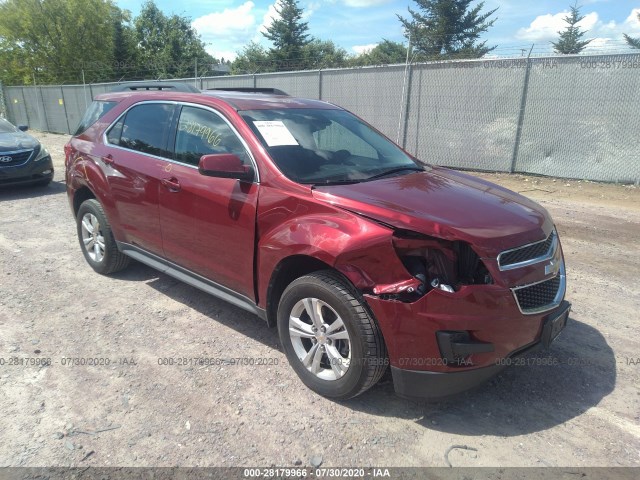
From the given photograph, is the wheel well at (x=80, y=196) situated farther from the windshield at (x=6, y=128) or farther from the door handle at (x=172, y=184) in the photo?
the windshield at (x=6, y=128)

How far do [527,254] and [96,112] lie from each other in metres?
4.61

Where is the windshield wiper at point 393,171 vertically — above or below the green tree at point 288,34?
below

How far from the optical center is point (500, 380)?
317cm

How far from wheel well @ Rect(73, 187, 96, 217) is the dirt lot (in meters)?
1.02

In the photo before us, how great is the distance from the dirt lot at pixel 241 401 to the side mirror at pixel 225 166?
1.34 m

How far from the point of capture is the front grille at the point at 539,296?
260 cm

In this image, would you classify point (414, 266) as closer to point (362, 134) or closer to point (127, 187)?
point (362, 134)

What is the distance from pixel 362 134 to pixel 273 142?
1.06 meters

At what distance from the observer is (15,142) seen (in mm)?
9266

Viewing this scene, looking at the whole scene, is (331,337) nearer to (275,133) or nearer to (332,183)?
(332,183)

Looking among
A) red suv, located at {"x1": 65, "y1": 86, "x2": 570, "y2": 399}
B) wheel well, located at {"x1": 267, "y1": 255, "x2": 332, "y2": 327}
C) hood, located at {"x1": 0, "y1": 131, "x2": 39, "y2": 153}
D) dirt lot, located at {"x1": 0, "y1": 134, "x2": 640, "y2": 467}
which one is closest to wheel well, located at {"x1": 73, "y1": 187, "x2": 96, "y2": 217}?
red suv, located at {"x1": 65, "y1": 86, "x2": 570, "y2": 399}

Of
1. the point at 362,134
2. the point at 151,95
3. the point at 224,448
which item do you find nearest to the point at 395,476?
the point at 224,448

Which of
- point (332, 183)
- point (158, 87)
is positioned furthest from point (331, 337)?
point (158, 87)

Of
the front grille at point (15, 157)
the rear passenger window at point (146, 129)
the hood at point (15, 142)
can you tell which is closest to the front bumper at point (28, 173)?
the front grille at point (15, 157)
